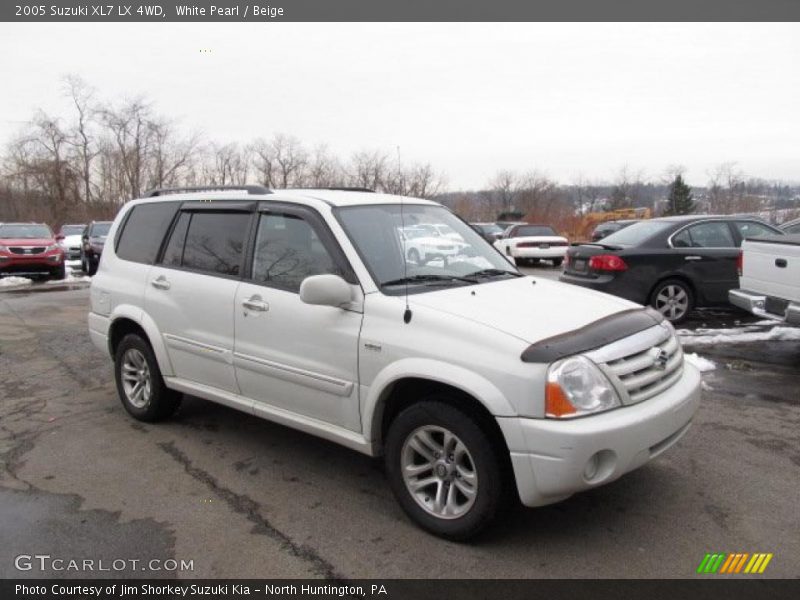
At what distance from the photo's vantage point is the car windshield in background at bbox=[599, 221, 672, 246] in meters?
9.09

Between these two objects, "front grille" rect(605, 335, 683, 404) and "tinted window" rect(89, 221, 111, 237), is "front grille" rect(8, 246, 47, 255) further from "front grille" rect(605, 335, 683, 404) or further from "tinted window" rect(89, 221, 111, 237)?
"front grille" rect(605, 335, 683, 404)

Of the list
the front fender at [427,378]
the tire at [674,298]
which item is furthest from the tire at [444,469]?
the tire at [674,298]

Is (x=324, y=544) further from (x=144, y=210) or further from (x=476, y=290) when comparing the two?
(x=144, y=210)

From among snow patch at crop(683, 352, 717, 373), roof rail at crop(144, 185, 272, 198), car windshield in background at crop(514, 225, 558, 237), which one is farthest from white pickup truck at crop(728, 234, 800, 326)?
car windshield in background at crop(514, 225, 558, 237)

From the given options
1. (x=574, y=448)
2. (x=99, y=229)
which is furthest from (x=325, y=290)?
(x=99, y=229)

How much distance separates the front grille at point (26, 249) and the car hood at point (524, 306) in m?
18.3

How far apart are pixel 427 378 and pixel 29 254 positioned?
18718 millimetres

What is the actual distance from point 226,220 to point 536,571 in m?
3.13

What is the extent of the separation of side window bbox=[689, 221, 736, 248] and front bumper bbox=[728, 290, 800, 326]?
7.09ft

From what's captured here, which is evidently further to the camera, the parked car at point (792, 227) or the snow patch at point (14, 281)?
the snow patch at point (14, 281)

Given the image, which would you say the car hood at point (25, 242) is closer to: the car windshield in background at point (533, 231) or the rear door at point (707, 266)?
the car windshield in background at point (533, 231)

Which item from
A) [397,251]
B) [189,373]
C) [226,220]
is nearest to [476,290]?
[397,251]

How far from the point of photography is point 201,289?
14.5 ft

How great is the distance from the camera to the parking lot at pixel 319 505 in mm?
3039
